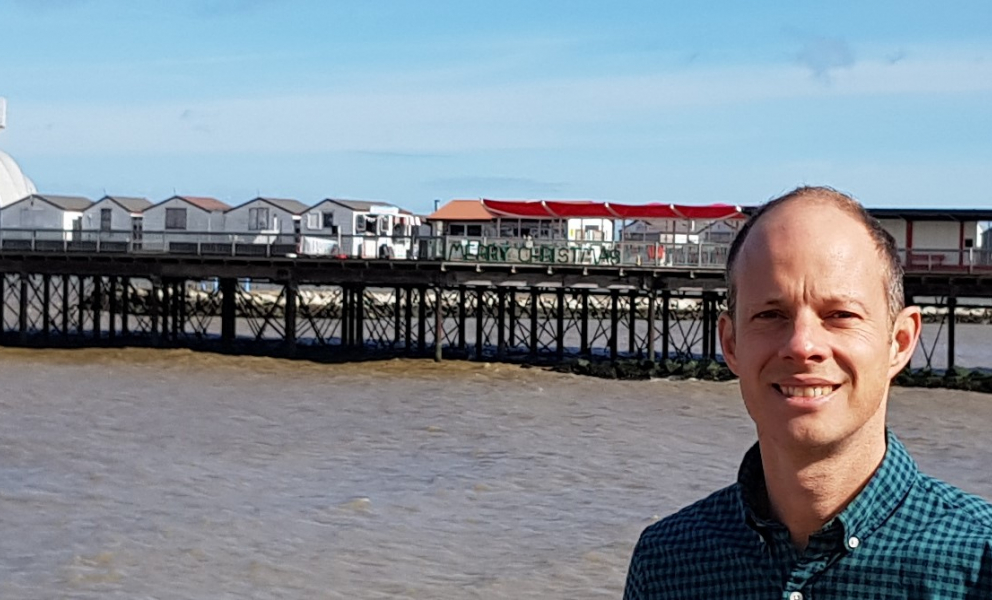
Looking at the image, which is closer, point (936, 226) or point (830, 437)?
point (830, 437)

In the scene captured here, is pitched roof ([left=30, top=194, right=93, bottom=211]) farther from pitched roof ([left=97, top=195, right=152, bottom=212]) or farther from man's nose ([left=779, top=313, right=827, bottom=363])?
man's nose ([left=779, top=313, right=827, bottom=363])

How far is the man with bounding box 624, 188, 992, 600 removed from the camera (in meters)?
2.26

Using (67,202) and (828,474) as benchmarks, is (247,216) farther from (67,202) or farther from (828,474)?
(828,474)

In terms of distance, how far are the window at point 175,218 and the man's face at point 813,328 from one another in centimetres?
6418

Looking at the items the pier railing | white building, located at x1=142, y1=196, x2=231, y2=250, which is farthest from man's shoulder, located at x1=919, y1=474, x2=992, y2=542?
white building, located at x1=142, y1=196, x2=231, y2=250

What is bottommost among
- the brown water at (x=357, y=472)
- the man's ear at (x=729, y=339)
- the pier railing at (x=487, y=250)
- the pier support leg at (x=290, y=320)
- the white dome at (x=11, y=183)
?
the brown water at (x=357, y=472)

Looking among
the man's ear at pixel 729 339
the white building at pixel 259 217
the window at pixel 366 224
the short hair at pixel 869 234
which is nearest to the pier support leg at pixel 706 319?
the window at pixel 366 224

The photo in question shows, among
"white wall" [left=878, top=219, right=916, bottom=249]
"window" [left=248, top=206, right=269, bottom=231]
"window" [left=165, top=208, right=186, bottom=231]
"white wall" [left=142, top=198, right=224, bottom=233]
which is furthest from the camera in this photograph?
"window" [left=248, top=206, right=269, bottom=231]

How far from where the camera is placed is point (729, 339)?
8.25ft

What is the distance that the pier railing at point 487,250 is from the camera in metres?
43.1

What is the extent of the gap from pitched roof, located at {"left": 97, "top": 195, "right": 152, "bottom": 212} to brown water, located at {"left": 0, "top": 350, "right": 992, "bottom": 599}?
84.9 feet

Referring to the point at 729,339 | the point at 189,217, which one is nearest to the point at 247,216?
the point at 189,217

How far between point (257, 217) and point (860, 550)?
66.2 metres

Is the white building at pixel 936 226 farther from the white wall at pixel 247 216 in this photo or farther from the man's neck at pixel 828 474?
the man's neck at pixel 828 474
